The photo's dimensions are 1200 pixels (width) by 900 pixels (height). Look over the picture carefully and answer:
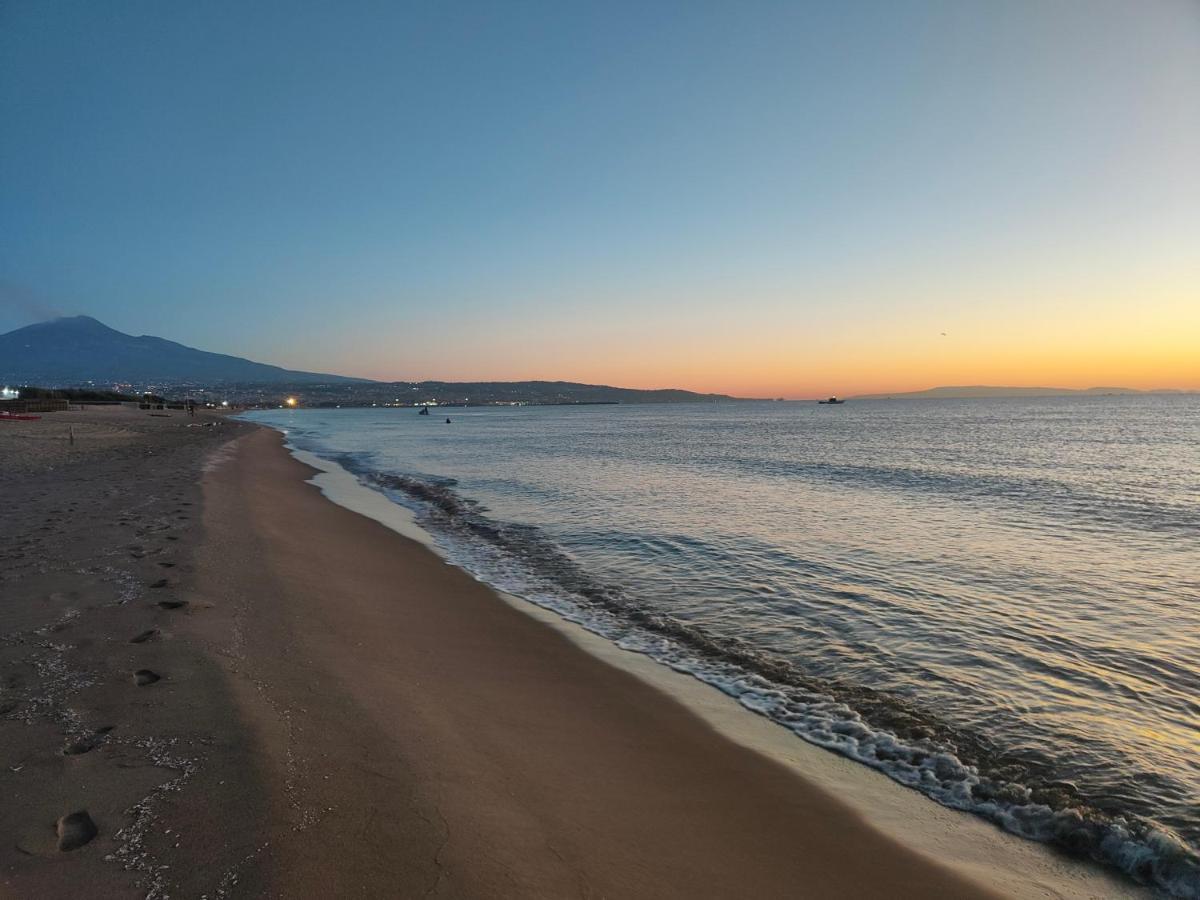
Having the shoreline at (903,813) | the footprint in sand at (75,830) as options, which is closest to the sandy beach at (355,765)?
the footprint in sand at (75,830)

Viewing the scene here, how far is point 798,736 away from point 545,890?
3.93 meters

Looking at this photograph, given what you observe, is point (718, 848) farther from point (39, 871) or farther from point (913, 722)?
point (39, 871)

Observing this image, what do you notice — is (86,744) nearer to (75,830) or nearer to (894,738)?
(75,830)

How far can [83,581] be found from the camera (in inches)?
340

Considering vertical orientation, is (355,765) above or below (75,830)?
below

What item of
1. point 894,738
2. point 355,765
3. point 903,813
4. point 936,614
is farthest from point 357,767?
point 936,614

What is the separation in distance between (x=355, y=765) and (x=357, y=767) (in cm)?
4

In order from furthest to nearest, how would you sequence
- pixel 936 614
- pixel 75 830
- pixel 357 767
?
pixel 936 614 < pixel 357 767 < pixel 75 830

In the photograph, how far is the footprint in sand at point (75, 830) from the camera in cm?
352

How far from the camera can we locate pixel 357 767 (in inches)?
187

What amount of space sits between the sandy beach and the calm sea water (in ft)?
5.08

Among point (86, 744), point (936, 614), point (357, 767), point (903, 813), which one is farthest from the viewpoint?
point (936, 614)

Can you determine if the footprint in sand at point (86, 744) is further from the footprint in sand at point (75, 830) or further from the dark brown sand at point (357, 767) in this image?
the footprint in sand at point (75, 830)

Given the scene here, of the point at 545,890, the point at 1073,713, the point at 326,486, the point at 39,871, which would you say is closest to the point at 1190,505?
the point at 1073,713
